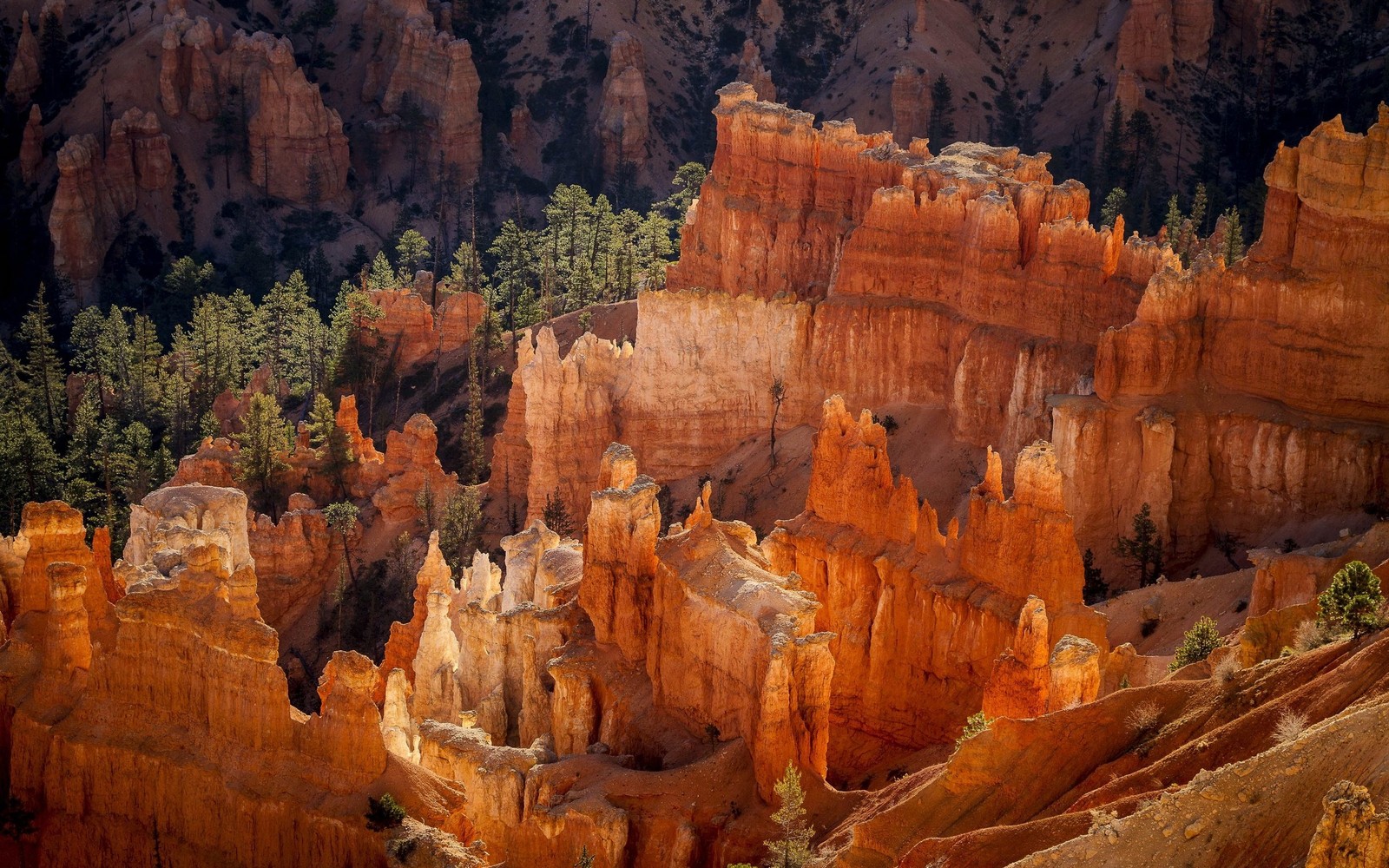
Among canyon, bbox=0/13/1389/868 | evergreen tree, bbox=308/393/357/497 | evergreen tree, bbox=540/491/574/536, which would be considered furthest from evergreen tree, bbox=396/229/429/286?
evergreen tree, bbox=540/491/574/536

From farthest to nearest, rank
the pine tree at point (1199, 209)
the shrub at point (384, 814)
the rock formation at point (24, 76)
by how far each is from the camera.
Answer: the rock formation at point (24, 76) → the pine tree at point (1199, 209) → the shrub at point (384, 814)

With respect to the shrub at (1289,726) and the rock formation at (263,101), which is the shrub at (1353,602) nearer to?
the shrub at (1289,726)

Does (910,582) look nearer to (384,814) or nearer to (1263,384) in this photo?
(1263,384)

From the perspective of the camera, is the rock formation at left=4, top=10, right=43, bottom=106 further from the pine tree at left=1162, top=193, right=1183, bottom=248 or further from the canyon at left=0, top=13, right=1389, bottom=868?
the pine tree at left=1162, top=193, right=1183, bottom=248

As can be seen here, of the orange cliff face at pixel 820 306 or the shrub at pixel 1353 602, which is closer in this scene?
the shrub at pixel 1353 602

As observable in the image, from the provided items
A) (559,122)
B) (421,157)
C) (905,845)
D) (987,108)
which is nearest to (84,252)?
(421,157)

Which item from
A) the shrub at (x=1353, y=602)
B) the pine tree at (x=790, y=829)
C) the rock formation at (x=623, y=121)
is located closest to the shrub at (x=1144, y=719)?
the shrub at (x=1353, y=602)
